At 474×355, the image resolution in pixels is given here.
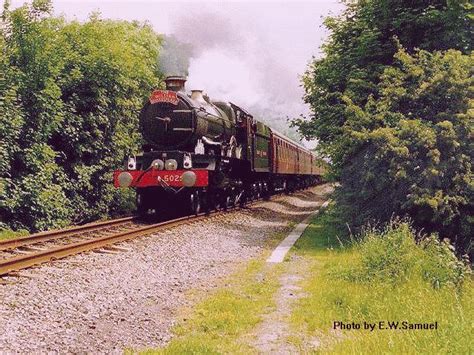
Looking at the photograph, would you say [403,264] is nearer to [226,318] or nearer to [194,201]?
[226,318]

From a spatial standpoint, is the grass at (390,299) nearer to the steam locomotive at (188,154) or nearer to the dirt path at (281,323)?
the dirt path at (281,323)

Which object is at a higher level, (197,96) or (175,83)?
(175,83)

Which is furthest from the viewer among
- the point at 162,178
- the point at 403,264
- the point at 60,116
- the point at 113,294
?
the point at 162,178

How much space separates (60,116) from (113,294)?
8.42 metres

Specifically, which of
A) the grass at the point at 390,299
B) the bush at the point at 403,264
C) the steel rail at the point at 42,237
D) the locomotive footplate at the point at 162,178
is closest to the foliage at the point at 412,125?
the grass at the point at 390,299

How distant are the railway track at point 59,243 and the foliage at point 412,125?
191 inches

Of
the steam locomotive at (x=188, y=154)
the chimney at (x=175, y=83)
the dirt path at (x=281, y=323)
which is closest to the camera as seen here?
the dirt path at (x=281, y=323)

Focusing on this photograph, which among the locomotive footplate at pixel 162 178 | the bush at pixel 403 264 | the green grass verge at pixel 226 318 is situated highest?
the locomotive footplate at pixel 162 178

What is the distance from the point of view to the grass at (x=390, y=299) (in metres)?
4.69

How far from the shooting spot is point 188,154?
14.6 m

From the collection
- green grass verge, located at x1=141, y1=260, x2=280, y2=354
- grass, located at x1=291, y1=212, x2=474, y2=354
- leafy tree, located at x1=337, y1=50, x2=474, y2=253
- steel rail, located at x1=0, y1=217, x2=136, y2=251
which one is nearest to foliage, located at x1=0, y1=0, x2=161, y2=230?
steel rail, located at x1=0, y1=217, x2=136, y2=251

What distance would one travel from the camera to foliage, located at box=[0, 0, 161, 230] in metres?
12.4

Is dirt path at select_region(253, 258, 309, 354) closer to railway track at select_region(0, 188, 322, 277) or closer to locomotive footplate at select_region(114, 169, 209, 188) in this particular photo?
railway track at select_region(0, 188, 322, 277)

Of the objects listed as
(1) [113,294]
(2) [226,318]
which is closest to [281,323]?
(2) [226,318]
